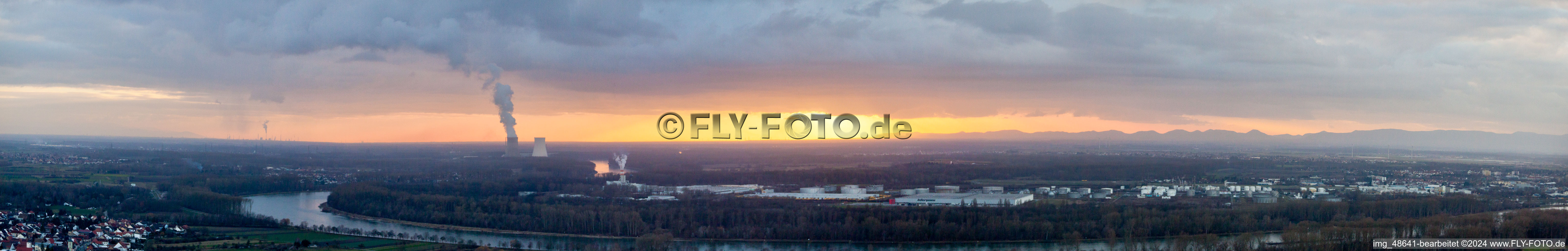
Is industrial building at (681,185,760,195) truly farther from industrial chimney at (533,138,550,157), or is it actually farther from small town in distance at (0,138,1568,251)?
industrial chimney at (533,138,550,157)

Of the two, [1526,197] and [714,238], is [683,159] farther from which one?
[1526,197]

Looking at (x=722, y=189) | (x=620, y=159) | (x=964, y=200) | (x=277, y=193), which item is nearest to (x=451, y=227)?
(x=722, y=189)

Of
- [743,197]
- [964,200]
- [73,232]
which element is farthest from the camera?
[743,197]

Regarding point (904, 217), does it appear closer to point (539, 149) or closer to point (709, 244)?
point (709, 244)

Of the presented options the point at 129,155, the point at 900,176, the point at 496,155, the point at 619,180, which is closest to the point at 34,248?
the point at 619,180

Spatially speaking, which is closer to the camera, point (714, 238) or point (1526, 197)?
point (714, 238)

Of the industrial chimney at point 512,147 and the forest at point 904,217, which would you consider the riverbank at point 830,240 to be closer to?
the forest at point 904,217

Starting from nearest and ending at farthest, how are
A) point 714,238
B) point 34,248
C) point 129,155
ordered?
point 34,248, point 714,238, point 129,155
